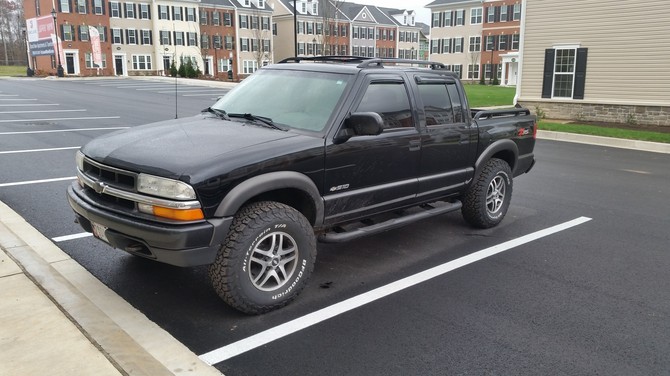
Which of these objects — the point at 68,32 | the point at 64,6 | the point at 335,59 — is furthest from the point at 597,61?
the point at 64,6

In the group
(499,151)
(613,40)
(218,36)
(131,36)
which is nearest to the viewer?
(499,151)

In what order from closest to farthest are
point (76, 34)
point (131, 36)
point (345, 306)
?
point (345, 306) → point (76, 34) → point (131, 36)

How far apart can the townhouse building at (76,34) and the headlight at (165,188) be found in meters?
61.8

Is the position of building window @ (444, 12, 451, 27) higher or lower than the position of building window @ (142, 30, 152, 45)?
higher

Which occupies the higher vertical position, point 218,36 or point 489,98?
point 218,36

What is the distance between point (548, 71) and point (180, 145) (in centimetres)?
2029

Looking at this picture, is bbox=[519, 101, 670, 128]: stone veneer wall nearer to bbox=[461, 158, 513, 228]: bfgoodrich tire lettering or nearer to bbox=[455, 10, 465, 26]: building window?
bbox=[461, 158, 513, 228]: bfgoodrich tire lettering

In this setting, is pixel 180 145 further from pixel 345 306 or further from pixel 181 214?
pixel 345 306

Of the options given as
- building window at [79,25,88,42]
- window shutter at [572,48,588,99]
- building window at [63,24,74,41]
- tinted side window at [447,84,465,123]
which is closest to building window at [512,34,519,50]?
window shutter at [572,48,588,99]

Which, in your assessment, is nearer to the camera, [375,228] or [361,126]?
[361,126]

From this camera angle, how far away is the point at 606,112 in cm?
2034

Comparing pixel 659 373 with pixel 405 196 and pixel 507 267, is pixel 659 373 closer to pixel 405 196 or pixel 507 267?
pixel 507 267

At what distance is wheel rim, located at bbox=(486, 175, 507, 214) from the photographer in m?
6.66

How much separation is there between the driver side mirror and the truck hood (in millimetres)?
314
